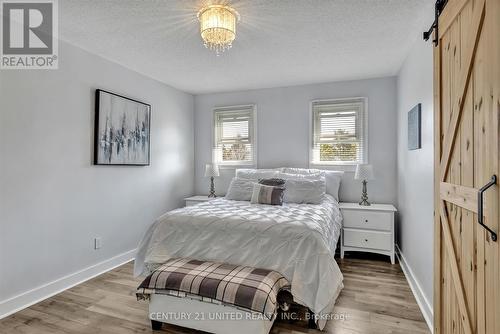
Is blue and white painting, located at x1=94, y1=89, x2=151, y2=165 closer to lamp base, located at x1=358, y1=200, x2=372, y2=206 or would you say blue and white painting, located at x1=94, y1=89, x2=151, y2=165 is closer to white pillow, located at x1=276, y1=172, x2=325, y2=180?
white pillow, located at x1=276, y1=172, x2=325, y2=180

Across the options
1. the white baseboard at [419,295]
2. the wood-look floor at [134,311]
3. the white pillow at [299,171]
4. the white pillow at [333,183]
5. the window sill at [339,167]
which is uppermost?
the window sill at [339,167]

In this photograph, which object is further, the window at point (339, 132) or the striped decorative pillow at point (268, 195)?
the window at point (339, 132)

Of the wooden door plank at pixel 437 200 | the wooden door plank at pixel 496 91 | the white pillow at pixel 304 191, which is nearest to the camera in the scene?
the wooden door plank at pixel 496 91

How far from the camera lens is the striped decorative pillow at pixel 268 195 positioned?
10.4 ft

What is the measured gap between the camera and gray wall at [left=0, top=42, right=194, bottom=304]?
7.62 feet

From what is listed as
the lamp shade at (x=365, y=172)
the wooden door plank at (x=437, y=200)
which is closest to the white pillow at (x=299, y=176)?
the lamp shade at (x=365, y=172)

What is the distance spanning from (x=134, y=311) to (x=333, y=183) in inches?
110

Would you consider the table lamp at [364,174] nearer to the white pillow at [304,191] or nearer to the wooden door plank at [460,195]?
the white pillow at [304,191]

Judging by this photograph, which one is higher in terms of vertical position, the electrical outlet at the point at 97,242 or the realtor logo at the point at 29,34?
the realtor logo at the point at 29,34

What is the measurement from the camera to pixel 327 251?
6.82 feet

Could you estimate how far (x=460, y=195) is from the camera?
4.54ft

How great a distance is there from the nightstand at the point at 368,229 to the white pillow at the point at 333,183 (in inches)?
10.3

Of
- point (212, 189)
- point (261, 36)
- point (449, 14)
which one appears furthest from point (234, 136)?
point (449, 14)

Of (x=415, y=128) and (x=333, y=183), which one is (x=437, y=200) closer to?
(x=415, y=128)
